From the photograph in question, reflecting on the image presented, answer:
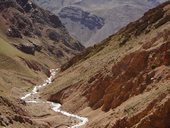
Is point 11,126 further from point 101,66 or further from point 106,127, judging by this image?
point 101,66

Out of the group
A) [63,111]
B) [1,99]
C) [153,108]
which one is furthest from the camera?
[63,111]

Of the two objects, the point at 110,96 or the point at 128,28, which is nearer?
the point at 110,96

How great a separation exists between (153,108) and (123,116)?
6.19 m

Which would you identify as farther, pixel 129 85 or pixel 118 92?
pixel 118 92

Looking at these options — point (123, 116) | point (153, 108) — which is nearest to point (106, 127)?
point (123, 116)

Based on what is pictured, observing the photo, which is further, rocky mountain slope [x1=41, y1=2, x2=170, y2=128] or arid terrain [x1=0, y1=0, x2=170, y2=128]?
arid terrain [x1=0, y1=0, x2=170, y2=128]

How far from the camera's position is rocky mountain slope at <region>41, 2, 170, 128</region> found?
66.2 metres

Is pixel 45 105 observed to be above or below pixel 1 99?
below

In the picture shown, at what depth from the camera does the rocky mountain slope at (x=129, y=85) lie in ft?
217

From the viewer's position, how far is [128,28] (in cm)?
14062

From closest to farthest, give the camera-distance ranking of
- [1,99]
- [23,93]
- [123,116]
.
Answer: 1. [123,116]
2. [1,99]
3. [23,93]

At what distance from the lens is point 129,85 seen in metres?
Result: 87.2

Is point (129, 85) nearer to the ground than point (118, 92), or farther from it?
farther from it

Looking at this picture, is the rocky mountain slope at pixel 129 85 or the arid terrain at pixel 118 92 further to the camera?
the arid terrain at pixel 118 92
